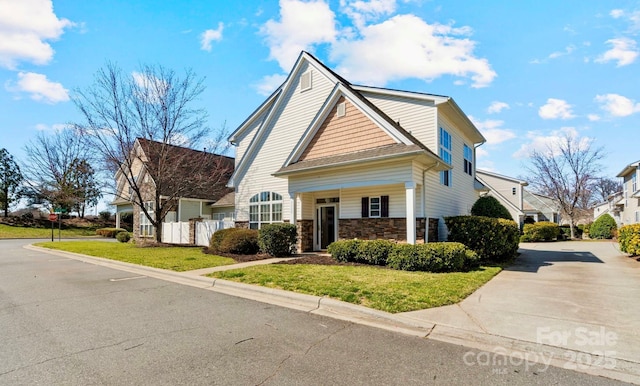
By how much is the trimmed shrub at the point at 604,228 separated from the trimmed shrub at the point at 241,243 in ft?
113

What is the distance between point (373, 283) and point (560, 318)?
12.2 ft

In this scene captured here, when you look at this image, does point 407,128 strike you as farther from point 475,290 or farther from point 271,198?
point 475,290

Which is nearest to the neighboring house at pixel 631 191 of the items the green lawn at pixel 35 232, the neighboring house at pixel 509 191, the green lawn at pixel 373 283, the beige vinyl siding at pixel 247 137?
the neighboring house at pixel 509 191

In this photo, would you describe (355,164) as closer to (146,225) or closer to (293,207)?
(293,207)

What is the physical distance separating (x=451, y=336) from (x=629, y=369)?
1970 millimetres

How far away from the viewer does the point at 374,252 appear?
37.7 ft

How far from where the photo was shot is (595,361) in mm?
4207

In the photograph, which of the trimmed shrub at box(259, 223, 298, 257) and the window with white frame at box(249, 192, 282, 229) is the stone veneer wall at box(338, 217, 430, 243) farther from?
the window with white frame at box(249, 192, 282, 229)

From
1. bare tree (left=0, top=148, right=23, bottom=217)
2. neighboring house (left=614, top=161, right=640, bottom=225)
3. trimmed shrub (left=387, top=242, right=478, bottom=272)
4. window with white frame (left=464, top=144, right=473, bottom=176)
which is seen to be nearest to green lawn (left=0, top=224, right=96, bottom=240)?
bare tree (left=0, top=148, right=23, bottom=217)

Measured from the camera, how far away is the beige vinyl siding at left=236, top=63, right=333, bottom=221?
1720cm

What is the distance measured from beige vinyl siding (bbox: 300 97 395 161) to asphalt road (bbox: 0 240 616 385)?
330 inches

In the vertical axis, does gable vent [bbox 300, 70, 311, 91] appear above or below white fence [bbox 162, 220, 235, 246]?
above

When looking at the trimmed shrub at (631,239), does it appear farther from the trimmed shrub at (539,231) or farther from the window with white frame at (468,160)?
the trimmed shrub at (539,231)

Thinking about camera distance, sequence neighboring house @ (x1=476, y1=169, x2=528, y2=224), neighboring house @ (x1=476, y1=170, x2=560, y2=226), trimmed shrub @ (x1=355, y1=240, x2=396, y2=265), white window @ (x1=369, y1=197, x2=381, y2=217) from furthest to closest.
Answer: neighboring house @ (x1=476, y1=169, x2=528, y2=224) < neighboring house @ (x1=476, y1=170, x2=560, y2=226) < white window @ (x1=369, y1=197, x2=381, y2=217) < trimmed shrub @ (x1=355, y1=240, x2=396, y2=265)
